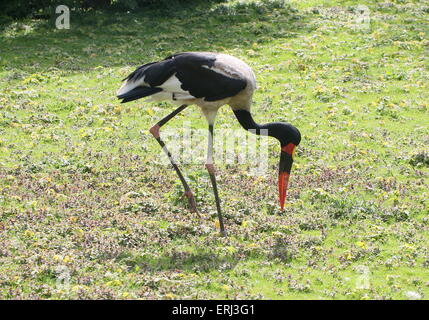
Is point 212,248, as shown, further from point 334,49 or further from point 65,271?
point 334,49

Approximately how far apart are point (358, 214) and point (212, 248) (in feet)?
8.44

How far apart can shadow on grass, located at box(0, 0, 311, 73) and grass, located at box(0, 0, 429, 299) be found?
95 millimetres

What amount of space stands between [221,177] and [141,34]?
10632mm

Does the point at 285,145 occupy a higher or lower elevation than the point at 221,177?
higher

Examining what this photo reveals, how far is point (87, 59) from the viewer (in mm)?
19641

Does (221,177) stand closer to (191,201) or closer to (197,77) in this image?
(191,201)

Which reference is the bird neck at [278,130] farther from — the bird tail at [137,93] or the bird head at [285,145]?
the bird tail at [137,93]

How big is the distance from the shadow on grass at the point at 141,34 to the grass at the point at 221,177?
0.10m

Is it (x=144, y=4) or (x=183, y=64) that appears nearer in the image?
(x=183, y=64)

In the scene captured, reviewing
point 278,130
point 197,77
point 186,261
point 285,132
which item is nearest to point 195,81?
point 197,77

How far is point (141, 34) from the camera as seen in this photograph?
2177 centimetres

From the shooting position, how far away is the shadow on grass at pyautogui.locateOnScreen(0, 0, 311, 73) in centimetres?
1958

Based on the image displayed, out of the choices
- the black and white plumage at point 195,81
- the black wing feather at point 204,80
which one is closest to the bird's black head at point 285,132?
the black and white plumage at point 195,81
